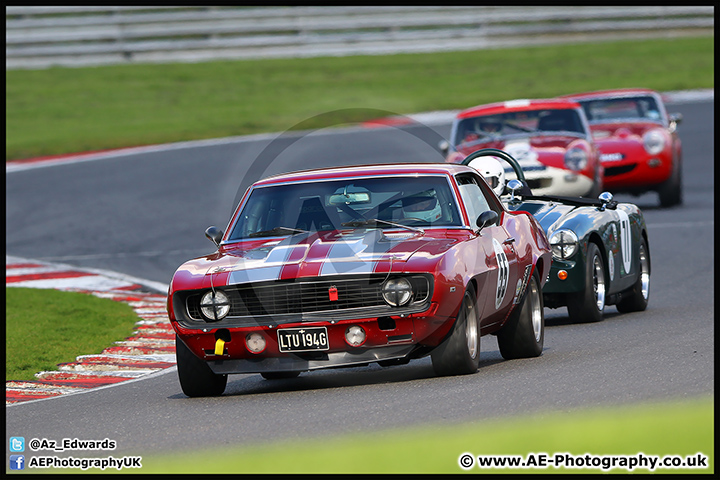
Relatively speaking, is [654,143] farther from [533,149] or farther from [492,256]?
[492,256]

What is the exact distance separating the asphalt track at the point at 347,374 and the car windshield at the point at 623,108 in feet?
4.75

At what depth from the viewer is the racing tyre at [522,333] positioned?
8.20 meters

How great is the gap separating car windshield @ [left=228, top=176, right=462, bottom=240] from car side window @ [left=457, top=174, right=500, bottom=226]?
0.17 metres

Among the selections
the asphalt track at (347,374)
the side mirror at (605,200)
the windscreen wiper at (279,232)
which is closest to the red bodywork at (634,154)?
the asphalt track at (347,374)

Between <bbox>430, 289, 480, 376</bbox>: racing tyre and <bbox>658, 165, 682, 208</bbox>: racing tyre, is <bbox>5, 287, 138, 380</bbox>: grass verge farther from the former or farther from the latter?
<bbox>658, 165, 682, 208</bbox>: racing tyre

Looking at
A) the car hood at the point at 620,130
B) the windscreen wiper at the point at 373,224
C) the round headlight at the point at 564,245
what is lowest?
the round headlight at the point at 564,245

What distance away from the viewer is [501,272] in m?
7.80

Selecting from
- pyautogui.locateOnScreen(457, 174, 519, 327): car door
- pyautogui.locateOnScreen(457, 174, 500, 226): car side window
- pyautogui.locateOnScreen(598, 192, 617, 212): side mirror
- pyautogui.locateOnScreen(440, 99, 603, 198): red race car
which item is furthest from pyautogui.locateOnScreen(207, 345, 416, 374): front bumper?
pyautogui.locateOnScreen(440, 99, 603, 198): red race car

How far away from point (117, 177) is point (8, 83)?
1258 centimetres

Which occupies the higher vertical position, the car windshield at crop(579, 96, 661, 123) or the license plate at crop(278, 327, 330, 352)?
the car windshield at crop(579, 96, 661, 123)

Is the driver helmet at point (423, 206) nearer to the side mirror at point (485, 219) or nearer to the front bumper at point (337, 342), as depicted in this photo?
the side mirror at point (485, 219)

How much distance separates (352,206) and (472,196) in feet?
2.97

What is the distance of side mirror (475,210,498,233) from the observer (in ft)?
25.0

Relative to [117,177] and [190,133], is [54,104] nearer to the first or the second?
[190,133]
